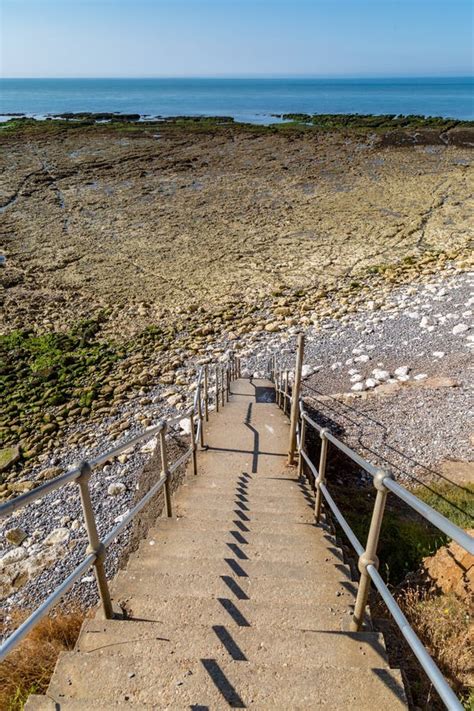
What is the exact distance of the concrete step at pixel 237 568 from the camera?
3449mm

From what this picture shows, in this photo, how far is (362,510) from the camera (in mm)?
6480

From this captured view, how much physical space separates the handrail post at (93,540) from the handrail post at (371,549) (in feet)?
4.75

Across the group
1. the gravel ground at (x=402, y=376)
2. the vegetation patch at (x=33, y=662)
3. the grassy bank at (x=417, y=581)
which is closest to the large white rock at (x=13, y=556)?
the vegetation patch at (x=33, y=662)

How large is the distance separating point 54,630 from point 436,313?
11.9 m

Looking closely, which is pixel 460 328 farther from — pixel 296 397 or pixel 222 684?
pixel 222 684

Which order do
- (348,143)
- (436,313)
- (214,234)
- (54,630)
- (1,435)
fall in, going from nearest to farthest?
1. (54,630)
2. (1,435)
3. (436,313)
4. (214,234)
5. (348,143)

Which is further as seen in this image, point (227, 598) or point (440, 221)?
point (440, 221)

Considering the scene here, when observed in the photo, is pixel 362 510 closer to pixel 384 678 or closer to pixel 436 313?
pixel 384 678

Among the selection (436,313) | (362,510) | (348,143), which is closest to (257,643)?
(362,510)

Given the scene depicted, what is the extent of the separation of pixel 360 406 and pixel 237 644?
7.25 metres

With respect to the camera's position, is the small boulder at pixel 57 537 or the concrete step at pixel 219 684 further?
the small boulder at pixel 57 537

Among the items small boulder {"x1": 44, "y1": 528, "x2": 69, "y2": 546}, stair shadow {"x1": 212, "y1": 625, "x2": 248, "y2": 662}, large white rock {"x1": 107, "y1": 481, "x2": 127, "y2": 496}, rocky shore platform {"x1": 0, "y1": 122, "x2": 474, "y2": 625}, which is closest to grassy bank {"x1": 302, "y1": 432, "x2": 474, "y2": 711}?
rocky shore platform {"x1": 0, "y1": 122, "x2": 474, "y2": 625}

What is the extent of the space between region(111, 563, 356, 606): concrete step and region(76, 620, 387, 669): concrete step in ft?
1.58

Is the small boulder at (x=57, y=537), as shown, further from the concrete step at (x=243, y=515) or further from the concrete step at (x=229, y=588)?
the concrete step at (x=229, y=588)
